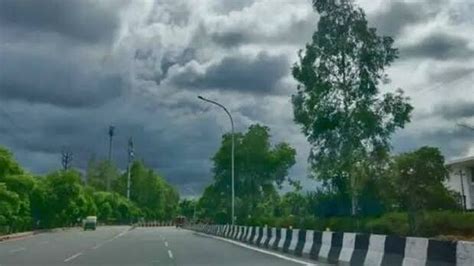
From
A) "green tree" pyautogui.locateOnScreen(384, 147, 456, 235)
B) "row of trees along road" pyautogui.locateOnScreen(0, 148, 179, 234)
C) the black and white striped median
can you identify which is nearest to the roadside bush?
"green tree" pyautogui.locateOnScreen(384, 147, 456, 235)

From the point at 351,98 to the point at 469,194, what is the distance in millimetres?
18069

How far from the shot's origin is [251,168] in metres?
95.8

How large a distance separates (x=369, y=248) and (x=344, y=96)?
3584 centimetres

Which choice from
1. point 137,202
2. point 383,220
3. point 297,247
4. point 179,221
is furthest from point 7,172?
point 137,202

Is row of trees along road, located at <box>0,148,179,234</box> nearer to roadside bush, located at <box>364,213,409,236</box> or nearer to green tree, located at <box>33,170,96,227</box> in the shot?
green tree, located at <box>33,170,96,227</box>

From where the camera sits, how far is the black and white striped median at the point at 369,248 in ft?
32.6

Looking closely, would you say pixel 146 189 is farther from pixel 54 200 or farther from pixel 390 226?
pixel 390 226

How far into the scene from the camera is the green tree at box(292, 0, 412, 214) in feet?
159

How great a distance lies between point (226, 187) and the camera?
316 ft

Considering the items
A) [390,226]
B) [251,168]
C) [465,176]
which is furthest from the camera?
[251,168]

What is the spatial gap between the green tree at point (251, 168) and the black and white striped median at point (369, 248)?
65.9 m

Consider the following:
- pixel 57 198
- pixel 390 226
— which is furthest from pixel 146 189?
pixel 390 226

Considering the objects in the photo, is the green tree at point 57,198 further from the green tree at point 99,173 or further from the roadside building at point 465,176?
the green tree at point 99,173

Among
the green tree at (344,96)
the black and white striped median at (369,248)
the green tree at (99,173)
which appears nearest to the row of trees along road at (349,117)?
the green tree at (344,96)
